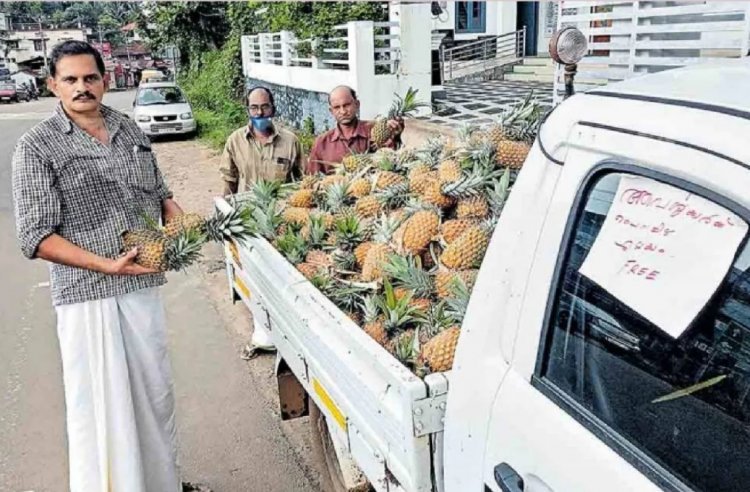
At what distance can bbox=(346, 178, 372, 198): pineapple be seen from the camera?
144 inches

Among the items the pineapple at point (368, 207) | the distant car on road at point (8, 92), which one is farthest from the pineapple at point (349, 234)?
the distant car on road at point (8, 92)

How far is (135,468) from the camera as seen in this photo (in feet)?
9.39

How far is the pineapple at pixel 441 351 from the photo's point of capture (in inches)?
81.7

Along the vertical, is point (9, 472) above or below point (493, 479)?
below

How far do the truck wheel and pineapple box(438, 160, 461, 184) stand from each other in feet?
3.78

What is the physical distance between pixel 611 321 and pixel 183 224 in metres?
1.87

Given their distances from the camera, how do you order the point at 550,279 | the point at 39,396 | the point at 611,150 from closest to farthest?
1. the point at 611,150
2. the point at 550,279
3. the point at 39,396

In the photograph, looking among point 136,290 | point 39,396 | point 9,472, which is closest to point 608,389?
point 136,290

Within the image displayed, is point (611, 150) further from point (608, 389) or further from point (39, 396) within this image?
point (39, 396)

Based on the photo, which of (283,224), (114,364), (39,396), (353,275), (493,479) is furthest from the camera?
(39,396)

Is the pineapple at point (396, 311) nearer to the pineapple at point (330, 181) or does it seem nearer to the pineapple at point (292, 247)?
the pineapple at point (292, 247)

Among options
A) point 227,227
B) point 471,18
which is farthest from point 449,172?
point 471,18

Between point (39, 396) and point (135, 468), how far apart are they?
6.93 feet

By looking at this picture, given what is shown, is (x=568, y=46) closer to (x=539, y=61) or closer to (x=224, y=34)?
(x=539, y=61)
